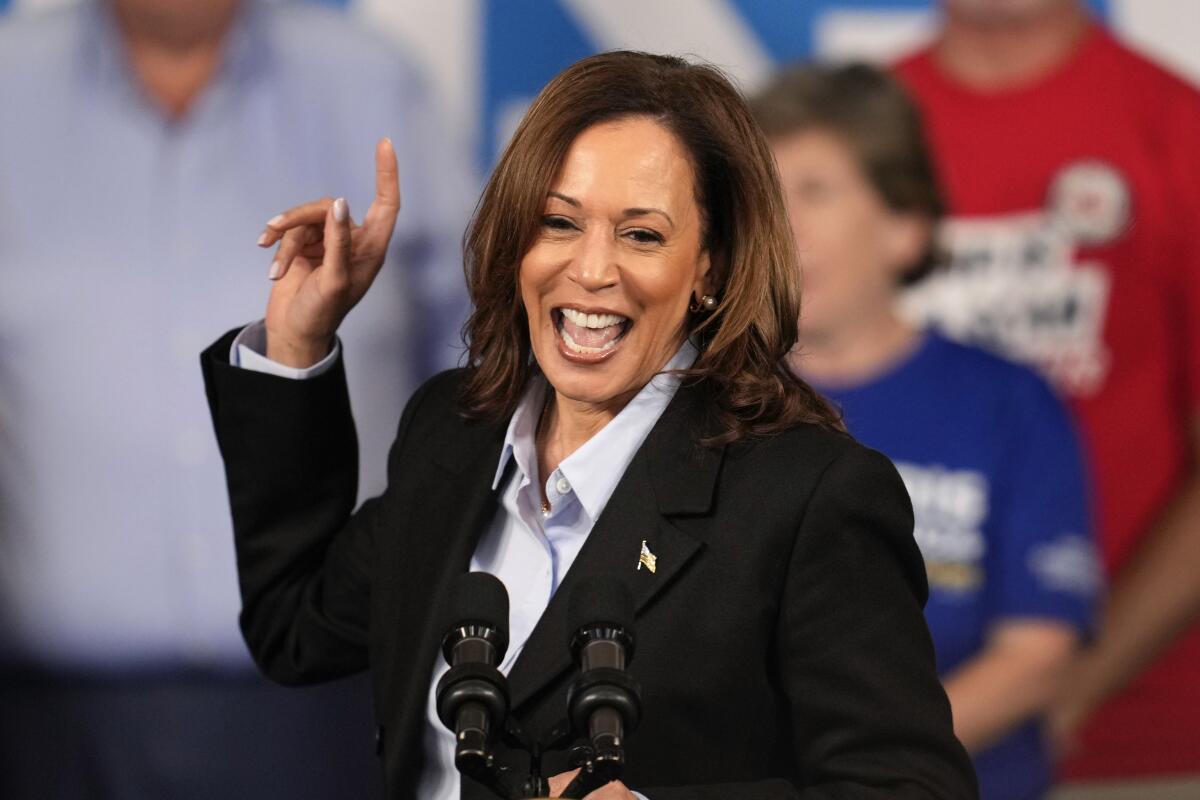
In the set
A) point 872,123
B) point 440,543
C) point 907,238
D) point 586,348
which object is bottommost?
point 440,543

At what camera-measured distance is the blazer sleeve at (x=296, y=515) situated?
2.03 meters

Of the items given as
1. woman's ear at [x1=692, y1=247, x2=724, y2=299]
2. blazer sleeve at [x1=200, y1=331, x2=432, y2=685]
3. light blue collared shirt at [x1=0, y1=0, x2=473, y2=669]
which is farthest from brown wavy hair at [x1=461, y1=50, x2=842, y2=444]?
light blue collared shirt at [x1=0, y1=0, x2=473, y2=669]

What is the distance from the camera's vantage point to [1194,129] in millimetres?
3537

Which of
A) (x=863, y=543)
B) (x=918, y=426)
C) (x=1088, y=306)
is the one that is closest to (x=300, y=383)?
(x=863, y=543)

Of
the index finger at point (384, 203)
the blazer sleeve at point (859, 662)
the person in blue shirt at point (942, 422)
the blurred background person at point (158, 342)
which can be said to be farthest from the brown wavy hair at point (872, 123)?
the blazer sleeve at point (859, 662)

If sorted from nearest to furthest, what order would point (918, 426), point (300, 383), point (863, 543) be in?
1. point (863, 543)
2. point (300, 383)
3. point (918, 426)

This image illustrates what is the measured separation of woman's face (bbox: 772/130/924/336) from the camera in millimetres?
3553

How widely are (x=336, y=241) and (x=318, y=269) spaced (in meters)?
0.06

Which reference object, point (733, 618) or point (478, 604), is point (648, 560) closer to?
point (733, 618)

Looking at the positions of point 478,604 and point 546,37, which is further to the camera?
point 546,37

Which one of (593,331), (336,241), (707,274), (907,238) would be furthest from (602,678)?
(907,238)

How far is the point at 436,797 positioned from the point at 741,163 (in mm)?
809

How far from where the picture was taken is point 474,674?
1322mm

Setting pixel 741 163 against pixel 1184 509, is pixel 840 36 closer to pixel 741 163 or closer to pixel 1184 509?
pixel 1184 509
